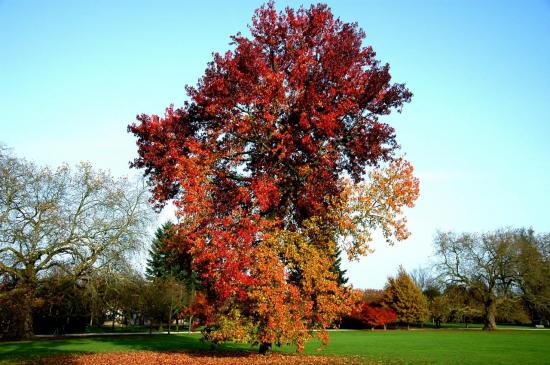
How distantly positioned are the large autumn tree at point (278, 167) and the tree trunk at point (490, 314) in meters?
43.6

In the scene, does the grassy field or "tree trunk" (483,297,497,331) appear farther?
"tree trunk" (483,297,497,331)

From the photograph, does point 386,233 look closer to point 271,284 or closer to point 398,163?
point 398,163

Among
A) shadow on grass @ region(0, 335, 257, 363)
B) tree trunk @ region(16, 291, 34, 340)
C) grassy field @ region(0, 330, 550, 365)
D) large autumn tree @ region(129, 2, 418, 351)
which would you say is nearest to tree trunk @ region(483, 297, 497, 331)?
grassy field @ region(0, 330, 550, 365)

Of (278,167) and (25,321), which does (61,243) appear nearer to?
(25,321)

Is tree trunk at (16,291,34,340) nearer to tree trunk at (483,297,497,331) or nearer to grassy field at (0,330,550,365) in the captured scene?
grassy field at (0,330,550,365)

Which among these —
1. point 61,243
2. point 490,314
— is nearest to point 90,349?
point 61,243

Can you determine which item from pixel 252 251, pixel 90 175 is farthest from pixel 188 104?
pixel 90 175

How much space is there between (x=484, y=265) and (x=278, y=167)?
4603 centimetres

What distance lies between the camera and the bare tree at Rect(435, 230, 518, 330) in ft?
172

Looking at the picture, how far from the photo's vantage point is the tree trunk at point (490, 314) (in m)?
51.4

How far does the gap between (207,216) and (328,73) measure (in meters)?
7.27

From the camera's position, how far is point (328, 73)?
16.2m

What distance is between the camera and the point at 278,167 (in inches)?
691

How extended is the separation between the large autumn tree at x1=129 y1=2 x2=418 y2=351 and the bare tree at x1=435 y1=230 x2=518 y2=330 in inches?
1664
